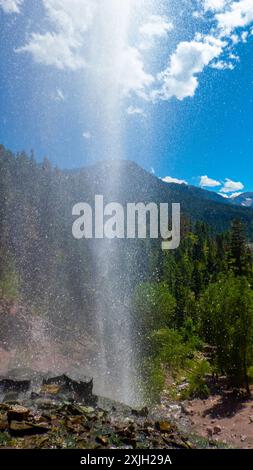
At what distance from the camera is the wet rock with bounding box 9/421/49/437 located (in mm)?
11500

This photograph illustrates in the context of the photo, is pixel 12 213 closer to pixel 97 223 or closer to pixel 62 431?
pixel 97 223

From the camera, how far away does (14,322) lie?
3991 centimetres

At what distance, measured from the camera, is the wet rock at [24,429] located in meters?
11.5

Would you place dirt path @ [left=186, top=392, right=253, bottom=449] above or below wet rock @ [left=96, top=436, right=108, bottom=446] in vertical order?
below

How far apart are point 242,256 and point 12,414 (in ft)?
183

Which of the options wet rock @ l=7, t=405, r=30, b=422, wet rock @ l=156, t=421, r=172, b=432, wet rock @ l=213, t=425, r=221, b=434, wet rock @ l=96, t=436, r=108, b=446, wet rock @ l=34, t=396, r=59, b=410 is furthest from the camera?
wet rock @ l=213, t=425, r=221, b=434

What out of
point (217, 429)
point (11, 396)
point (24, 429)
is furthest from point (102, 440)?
point (217, 429)

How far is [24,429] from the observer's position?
458 inches

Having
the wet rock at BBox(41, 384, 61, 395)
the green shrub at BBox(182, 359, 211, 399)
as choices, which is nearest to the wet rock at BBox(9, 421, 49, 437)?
the wet rock at BBox(41, 384, 61, 395)

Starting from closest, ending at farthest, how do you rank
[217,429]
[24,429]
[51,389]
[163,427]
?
[24,429] < [163,427] < [51,389] < [217,429]

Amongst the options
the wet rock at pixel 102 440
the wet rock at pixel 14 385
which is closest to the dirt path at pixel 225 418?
the wet rock at pixel 102 440

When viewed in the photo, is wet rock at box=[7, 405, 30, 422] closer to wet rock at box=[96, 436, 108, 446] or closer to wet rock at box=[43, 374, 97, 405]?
wet rock at box=[96, 436, 108, 446]
